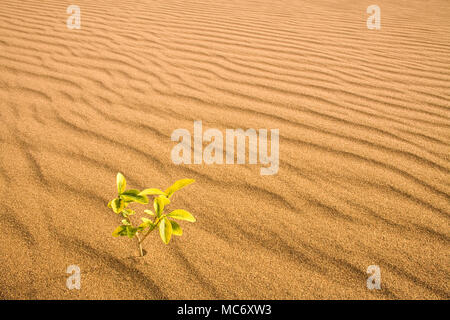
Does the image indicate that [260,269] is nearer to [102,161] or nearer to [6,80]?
[102,161]

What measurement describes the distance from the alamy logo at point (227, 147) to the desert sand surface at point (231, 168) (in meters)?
0.06

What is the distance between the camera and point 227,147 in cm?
181

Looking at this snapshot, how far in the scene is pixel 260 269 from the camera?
1136 mm

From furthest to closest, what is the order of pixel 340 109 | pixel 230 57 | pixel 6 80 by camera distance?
pixel 230 57 → pixel 6 80 → pixel 340 109

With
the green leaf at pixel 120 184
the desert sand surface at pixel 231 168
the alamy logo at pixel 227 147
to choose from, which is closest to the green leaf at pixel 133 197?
the green leaf at pixel 120 184

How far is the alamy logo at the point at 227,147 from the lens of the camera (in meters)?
1.69

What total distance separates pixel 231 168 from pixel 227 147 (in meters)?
0.21

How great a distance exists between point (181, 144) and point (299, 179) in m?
0.73

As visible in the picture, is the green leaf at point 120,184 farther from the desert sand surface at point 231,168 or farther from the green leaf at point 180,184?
the desert sand surface at point 231,168

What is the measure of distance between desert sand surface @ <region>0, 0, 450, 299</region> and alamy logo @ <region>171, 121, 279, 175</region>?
57 mm

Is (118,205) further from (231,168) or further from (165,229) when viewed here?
(231,168)

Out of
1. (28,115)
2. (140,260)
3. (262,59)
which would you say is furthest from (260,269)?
(262,59)

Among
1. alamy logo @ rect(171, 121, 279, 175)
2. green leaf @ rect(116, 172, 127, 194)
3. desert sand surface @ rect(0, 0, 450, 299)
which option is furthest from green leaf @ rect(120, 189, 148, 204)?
alamy logo @ rect(171, 121, 279, 175)

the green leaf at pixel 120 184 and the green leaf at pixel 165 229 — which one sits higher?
the green leaf at pixel 120 184
